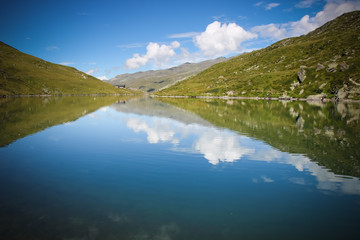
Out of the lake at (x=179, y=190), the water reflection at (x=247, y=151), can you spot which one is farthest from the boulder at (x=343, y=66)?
the lake at (x=179, y=190)

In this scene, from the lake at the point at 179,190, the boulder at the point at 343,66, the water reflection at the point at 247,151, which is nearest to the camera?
the lake at the point at 179,190

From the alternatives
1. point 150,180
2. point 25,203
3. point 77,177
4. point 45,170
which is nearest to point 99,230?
point 25,203

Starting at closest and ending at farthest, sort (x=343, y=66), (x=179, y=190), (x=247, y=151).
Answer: (x=179, y=190) < (x=247, y=151) < (x=343, y=66)

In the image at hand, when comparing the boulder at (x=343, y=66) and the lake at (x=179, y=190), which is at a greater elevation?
the boulder at (x=343, y=66)

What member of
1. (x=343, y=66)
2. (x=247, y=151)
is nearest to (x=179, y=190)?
(x=247, y=151)

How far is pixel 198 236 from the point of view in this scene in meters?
10.8

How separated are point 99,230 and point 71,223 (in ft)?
5.60

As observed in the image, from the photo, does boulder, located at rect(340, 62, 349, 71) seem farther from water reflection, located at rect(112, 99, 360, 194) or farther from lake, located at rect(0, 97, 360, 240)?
lake, located at rect(0, 97, 360, 240)

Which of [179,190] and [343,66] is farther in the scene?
[343,66]

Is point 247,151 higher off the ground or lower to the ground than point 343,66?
lower

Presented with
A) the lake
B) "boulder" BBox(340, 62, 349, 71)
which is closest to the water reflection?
the lake

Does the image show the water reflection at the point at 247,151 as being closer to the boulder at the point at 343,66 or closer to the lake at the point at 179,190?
the lake at the point at 179,190

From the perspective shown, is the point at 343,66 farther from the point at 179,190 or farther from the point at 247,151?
the point at 179,190

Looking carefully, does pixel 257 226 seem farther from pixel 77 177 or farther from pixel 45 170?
pixel 45 170
